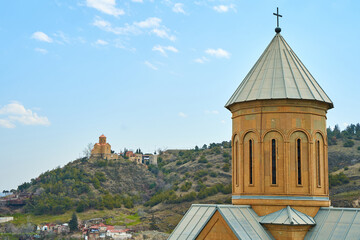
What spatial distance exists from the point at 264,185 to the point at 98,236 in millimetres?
73669

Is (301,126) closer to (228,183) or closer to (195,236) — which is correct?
(195,236)

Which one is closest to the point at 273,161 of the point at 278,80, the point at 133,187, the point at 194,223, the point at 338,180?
the point at 278,80

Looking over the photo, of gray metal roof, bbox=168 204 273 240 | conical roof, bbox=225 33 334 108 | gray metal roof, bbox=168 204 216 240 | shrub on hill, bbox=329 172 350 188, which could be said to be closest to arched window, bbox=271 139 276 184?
gray metal roof, bbox=168 204 273 240

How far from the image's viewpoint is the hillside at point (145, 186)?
87.1m

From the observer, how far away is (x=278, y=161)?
13.2 m

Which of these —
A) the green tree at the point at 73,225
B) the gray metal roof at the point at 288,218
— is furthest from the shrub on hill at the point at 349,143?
the gray metal roof at the point at 288,218

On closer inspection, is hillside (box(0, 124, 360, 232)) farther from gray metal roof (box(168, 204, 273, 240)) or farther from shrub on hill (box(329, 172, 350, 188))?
gray metal roof (box(168, 204, 273, 240))

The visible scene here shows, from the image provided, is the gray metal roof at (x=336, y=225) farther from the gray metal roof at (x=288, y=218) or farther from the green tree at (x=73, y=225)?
the green tree at (x=73, y=225)

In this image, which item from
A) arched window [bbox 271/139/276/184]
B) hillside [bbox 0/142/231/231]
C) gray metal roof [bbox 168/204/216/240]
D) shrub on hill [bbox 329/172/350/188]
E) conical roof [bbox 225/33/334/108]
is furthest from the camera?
hillside [bbox 0/142/231/231]

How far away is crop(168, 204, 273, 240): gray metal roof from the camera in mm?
11969

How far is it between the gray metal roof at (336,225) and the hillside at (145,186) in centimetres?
5673

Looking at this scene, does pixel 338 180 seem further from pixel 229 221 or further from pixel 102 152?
pixel 102 152

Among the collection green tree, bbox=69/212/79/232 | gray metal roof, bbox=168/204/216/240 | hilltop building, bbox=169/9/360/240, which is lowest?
green tree, bbox=69/212/79/232

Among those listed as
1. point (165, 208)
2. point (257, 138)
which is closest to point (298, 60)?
point (257, 138)
